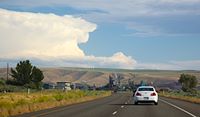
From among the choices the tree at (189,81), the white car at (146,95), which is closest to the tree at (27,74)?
the tree at (189,81)

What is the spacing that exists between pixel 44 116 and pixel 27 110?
6537mm

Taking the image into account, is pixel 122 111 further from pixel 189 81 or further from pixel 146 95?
pixel 189 81

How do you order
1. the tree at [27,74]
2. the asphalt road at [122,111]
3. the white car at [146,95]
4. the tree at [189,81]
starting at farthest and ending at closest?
1. the tree at [189,81]
2. the tree at [27,74]
3. the white car at [146,95]
4. the asphalt road at [122,111]

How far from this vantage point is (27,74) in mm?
142375

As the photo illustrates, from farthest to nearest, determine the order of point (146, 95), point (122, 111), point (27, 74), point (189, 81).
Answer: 1. point (189, 81)
2. point (27, 74)
3. point (146, 95)
4. point (122, 111)

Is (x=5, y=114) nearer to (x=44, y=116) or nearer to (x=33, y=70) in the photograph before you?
(x=44, y=116)

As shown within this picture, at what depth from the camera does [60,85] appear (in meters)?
172

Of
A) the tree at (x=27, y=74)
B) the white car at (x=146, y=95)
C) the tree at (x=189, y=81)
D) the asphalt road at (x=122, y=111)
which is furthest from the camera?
the tree at (x=189, y=81)

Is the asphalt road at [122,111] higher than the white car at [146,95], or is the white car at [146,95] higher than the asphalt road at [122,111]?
the white car at [146,95]

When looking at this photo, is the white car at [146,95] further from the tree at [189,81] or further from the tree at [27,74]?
the tree at [189,81]

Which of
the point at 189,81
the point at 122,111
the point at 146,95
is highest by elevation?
the point at 146,95

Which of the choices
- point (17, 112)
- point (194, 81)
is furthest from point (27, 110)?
point (194, 81)

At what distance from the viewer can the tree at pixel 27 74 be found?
141 m

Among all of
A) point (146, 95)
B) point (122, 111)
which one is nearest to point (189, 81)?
point (146, 95)
